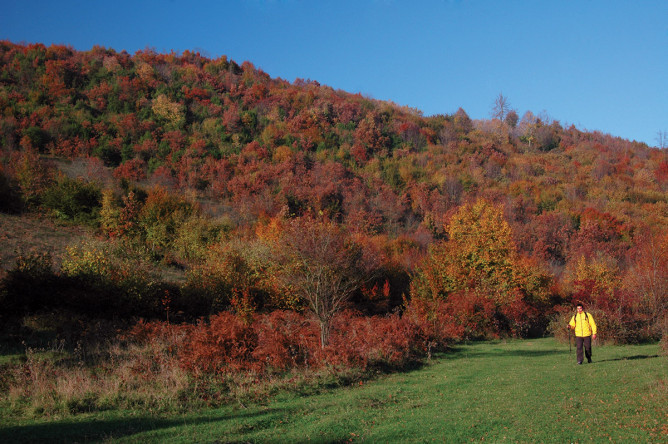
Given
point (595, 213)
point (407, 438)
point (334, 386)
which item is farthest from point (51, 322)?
point (595, 213)

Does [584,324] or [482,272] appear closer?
[584,324]

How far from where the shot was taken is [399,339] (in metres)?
16.4

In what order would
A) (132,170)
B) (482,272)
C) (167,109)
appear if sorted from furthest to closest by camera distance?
1. (167,109)
2. (132,170)
3. (482,272)

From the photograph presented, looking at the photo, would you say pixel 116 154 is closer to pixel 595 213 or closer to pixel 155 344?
pixel 155 344

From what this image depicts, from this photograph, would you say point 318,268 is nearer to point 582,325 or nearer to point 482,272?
point 582,325

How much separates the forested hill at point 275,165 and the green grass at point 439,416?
28.3 m

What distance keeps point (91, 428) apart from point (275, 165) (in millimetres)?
69600

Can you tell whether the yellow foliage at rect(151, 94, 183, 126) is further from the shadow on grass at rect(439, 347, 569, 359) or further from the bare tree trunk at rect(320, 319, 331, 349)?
the shadow on grass at rect(439, 347, 569, 359)

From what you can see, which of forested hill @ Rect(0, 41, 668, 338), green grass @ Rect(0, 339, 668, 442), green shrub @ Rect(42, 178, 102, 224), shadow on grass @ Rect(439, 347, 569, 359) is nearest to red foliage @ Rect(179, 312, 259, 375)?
green grass @ Rect(0, 339, 668, 442)

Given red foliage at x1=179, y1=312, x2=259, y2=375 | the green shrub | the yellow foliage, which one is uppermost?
the yellow foliage

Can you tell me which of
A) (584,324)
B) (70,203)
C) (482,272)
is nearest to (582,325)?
(584,324)

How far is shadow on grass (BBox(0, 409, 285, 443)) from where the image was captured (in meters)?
7.71

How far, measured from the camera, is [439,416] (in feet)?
27.5

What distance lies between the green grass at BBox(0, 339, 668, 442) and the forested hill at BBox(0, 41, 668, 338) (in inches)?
1113
